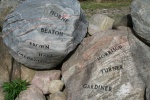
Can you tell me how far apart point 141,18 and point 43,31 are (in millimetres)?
1321

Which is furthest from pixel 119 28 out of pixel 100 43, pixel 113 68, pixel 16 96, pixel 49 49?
pixel 16 96

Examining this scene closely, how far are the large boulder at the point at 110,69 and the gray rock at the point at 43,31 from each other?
302 millimetres

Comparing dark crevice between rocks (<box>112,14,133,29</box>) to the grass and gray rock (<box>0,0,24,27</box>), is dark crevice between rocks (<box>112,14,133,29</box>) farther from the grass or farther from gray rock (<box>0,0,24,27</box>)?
the grass

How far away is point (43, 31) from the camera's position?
5.22 metres

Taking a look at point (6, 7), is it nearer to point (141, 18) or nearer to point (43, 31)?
point (43, 31)

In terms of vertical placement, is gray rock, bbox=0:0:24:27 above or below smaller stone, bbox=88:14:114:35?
above

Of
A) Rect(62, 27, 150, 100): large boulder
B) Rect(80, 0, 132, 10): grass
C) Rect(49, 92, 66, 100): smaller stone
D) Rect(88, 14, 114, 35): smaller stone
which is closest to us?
Rect(62, 27, 150, 100): large boulder

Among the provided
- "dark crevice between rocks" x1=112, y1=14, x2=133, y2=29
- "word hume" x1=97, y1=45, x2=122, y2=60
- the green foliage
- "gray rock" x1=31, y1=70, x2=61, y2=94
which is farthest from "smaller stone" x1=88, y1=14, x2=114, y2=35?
the green foliage

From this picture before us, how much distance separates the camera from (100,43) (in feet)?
17.6

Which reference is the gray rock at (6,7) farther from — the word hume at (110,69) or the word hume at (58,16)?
the word hume at (110,69)

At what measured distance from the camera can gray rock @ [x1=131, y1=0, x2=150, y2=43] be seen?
495 cm

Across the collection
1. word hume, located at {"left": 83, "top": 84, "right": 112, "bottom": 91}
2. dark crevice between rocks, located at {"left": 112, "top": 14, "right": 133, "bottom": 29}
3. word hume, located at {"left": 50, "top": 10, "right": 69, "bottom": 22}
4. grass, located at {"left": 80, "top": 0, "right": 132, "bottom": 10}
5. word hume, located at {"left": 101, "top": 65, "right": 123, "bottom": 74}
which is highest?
word hume, located at {"left": 50, "top": 10, "right": 69, "bottom": 22}

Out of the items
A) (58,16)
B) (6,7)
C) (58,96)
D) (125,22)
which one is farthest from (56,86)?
(6,7)

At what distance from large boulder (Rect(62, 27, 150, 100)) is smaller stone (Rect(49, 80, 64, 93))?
4.6 inches
